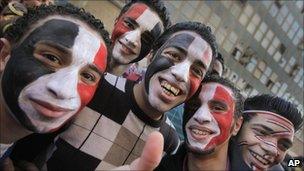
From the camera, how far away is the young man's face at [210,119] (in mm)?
3064

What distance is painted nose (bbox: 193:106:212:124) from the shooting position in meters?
3.07

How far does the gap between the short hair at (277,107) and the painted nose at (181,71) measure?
3.25 ft

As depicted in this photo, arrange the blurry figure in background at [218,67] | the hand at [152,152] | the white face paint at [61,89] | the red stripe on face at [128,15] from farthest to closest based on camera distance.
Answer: the red stripe on face at [128,15] → the blurry figure in background at [218,67] → the white face paint at [61,89] → the hand at [152,152]

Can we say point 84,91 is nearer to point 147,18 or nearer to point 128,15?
point 147,18

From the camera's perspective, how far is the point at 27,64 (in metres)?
2.16

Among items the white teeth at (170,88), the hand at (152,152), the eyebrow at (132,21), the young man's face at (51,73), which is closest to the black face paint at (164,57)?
the white teeth at (170,88)

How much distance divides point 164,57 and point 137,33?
3.11ft

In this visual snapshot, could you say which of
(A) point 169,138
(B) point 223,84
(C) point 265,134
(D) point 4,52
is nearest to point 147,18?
(B) point 223,84

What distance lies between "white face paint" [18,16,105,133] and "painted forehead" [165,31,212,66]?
89cm

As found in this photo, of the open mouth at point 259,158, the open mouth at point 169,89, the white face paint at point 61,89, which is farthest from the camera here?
the open mouth at point 259,158

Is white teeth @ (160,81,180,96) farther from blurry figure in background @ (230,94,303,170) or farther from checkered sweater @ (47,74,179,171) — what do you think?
blurry figure in background @ (230,94,303,170)

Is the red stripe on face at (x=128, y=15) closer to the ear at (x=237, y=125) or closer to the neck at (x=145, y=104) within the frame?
the neck at (x=145, y=104)

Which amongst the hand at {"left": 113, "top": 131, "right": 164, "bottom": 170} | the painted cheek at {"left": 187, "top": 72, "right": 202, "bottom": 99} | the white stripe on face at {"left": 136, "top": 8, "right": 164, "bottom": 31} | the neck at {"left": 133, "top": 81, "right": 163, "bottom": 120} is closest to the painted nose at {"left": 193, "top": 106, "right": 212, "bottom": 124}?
the painted cheek at {"left": 187, "top": 72, "right": 202, "bottom": 99}

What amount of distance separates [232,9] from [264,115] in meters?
19.1
